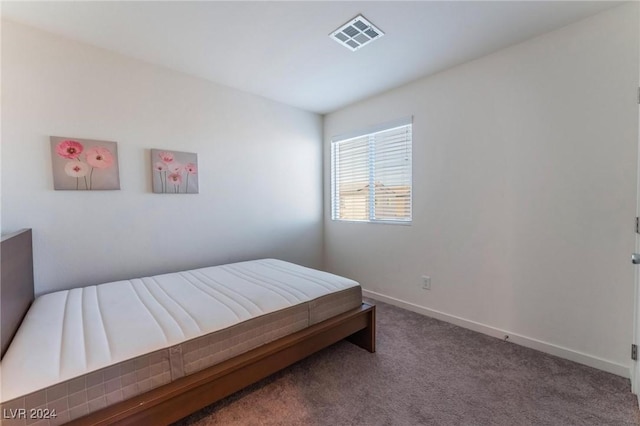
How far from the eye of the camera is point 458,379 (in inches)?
69.6

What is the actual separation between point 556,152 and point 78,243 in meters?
3.74

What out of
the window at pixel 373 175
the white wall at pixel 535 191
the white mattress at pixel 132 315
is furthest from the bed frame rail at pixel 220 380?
the window at pixel 373 175

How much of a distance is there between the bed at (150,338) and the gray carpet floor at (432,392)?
0.19 meters

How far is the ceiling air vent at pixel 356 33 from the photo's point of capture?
191cm

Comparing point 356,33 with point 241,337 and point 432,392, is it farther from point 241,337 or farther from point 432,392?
point 432,392

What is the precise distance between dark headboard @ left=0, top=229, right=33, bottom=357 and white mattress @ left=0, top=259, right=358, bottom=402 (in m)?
0.05

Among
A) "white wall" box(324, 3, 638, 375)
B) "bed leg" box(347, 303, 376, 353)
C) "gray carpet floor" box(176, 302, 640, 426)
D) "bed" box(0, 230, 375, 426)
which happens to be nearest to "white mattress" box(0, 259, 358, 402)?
"bed" box(0, 230, 375, 426)

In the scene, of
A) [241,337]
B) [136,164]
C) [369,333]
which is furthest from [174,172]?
[369,333]

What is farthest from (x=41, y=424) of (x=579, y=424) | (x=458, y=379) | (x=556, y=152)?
(x=556, y=152)

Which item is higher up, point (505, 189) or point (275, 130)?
point (275, 130)

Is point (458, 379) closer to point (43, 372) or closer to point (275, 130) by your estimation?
point (43, 372)

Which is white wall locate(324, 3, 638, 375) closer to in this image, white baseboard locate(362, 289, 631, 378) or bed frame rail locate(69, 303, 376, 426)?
white baseboard locate(362, 289, 631, 378)

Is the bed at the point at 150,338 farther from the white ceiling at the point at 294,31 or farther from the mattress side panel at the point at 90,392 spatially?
the white ceiling at the point at 294,31

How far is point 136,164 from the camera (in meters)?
2.41
